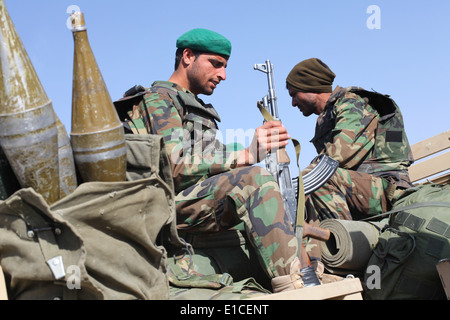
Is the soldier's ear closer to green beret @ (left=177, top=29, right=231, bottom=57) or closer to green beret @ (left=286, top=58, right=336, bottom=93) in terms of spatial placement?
green beret @ (left=177, top=29, right=231, bottom=57)

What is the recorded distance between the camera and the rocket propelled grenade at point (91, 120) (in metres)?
2.10

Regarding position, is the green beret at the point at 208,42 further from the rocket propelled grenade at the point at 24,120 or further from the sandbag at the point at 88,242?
the rocket propelled grenade at the point at 24,120

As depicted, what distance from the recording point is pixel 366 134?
475 centimetres

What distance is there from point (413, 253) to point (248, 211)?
1.24 metres

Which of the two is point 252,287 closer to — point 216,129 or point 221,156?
point 221,156

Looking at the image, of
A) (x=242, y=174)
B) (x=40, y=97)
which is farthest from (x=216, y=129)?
(x=40, y=97)

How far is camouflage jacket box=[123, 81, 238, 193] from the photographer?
3021 mm

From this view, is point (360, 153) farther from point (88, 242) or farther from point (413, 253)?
point (88, 242)

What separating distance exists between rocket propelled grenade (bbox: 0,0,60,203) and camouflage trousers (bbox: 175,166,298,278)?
106 cm

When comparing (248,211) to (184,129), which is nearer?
(248,211)

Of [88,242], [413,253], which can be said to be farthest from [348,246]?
[88,242]

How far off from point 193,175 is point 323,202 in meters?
1.45

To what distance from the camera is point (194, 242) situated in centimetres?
317
